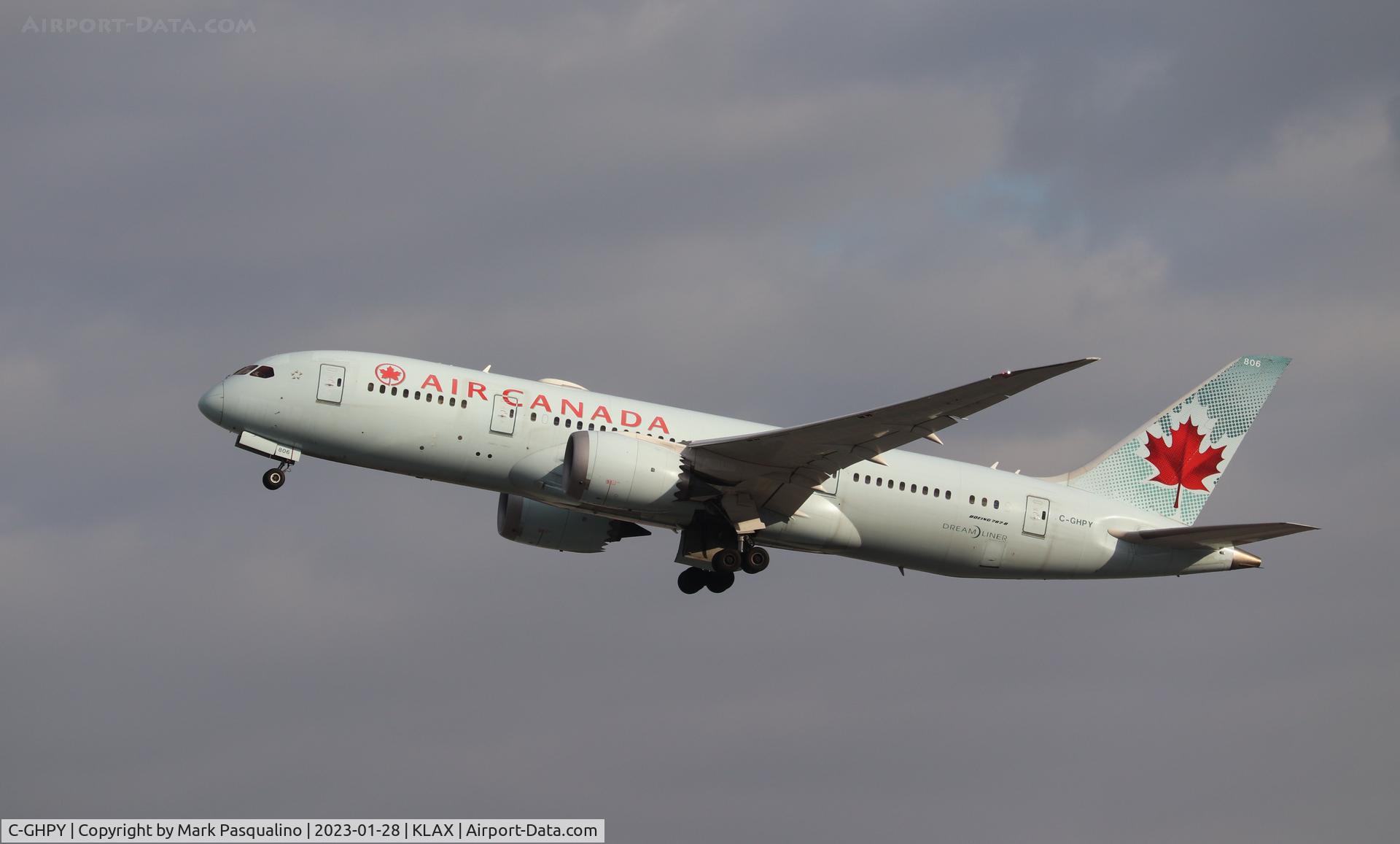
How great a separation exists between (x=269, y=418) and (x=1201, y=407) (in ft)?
91.1

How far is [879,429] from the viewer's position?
126ft

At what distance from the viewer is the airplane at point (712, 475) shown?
39.3m

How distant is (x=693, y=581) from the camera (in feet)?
151

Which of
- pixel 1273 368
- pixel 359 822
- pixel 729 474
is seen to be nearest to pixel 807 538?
pixel 729 474

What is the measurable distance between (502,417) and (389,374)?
3.08 metres

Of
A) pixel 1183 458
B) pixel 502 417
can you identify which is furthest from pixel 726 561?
pixel 1183 458

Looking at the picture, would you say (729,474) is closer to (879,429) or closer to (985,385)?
(879,429)

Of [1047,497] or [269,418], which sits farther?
[1047,497]

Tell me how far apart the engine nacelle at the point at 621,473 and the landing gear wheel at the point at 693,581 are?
6.34 meters

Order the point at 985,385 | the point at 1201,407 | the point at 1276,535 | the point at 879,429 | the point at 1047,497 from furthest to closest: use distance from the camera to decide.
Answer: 1. the point at 1201,407
2. the point at 1047,497
3. the point at 1276,535
4. the point at 879,429
5. the point at 985,385

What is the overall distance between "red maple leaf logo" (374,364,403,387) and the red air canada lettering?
18mm

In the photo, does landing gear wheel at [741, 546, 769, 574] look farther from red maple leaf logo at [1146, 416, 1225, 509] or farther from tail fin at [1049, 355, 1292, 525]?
red maple leaf logo at [1146, 416, 1225, 509]

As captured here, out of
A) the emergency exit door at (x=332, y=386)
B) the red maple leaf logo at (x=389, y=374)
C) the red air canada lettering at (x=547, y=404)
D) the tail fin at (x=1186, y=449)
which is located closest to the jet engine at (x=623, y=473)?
the red air canada lettering at (x=547, y=404)

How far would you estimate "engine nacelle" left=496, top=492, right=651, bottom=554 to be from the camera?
45969mm
